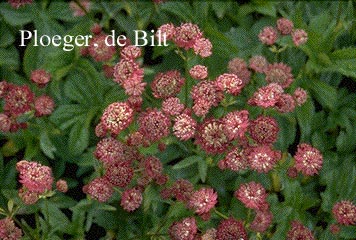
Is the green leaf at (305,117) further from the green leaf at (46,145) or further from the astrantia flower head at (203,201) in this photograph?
the green leaf at (46,145)

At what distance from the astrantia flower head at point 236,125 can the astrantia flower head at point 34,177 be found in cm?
64

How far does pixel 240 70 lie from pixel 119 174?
80cm

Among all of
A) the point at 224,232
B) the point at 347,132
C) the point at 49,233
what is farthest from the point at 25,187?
the point at 347,132

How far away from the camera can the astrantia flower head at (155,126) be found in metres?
2.12

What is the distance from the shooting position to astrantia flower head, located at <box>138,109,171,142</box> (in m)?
2.12

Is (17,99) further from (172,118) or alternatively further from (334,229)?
(334,229)

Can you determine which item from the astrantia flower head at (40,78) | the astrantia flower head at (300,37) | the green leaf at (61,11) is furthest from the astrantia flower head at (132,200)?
the green leaf at (61,11)

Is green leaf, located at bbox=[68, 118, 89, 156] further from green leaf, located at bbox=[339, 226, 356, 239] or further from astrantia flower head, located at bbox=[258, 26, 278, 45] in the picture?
green leaf, located at bbox=[339, 226, 356, 239]

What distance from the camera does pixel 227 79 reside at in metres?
2.17

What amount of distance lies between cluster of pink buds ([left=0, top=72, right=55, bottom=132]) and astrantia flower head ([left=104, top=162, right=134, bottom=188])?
48cm

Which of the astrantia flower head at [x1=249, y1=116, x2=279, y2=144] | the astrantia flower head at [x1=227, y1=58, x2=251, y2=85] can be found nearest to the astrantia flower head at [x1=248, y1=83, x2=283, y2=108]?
the astrantia flower head at [x1=249, y1=116, x2=279, y2=144]

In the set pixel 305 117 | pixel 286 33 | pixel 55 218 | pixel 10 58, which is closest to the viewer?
pixel 55 218

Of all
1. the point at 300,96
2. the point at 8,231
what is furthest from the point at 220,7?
the point at 8,231

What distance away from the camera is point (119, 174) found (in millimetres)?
2105
